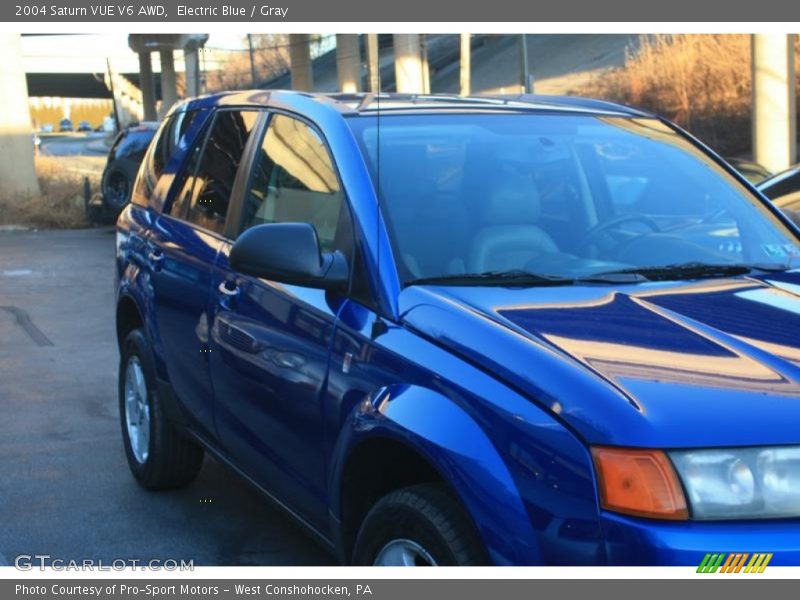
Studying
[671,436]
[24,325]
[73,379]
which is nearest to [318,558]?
[671,436]

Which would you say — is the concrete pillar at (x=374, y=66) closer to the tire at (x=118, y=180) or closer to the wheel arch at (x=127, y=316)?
the wheel arch at (x=127, y=316)

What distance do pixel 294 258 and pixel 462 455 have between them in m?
0.96

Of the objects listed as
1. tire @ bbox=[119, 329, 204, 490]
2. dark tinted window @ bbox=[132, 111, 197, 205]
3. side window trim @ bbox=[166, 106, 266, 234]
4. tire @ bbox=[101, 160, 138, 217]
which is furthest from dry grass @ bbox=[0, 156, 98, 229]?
side window trim @ bbox=[166, 106, 266, 234]

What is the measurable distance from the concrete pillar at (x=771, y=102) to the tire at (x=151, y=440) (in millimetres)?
13505

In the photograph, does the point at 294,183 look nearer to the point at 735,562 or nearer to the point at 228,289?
the point at 228,289

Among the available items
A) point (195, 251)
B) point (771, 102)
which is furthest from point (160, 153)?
point (771, 102)

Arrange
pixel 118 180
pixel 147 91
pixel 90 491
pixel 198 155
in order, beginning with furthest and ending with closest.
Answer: pixel 147 91 < pixel 118 180 < pixel 90 491 < pixel 198 155

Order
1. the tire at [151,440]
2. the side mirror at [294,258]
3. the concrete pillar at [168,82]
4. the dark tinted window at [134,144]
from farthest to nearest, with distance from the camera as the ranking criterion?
the concrete pillar at [168,82] < the dark tinted window at [134,144] < the tire at [151,440] < the side mirror at [294,258]

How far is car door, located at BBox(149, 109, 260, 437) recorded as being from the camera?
4496 mm

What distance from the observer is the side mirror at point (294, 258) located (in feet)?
11.1

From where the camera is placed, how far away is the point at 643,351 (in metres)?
2.79

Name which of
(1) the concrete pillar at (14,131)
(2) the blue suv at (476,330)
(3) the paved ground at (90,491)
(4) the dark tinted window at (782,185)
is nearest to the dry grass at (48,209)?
(1) the concrete pillar at (14,131)

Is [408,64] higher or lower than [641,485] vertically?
higher

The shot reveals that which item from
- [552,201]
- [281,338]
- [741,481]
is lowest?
[741,481]
